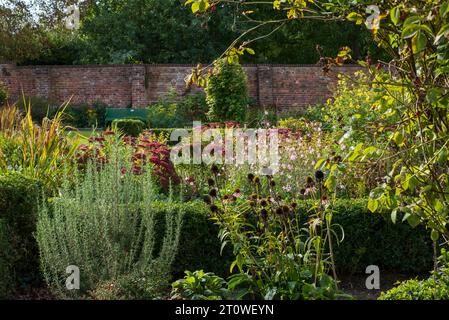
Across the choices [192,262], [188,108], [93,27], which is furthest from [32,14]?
[192,262]

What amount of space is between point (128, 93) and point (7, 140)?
565 inches

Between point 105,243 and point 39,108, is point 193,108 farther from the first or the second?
point 105,243

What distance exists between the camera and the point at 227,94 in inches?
659

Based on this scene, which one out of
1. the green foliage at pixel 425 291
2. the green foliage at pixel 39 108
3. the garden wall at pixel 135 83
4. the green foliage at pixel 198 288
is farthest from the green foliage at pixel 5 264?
the garden wall at pixel 135 83

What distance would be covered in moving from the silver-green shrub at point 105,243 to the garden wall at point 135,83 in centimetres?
1653

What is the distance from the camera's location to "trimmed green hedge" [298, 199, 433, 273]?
5480 mm

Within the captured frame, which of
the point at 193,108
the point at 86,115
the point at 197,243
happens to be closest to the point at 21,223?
the point at 197,243

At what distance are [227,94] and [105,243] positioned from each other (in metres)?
12.1

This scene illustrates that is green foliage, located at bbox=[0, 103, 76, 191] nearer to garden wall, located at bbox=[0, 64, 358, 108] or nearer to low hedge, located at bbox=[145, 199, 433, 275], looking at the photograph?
low hedge, located at bbox=[145, 199, 433, 275]

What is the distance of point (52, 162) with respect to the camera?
6.47 metres

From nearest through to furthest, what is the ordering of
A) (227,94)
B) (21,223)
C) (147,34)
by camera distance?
(21,223) < (227,94) < (147,34)

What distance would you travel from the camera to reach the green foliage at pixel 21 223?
202 inches

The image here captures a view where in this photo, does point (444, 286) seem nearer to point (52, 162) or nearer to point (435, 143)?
point (435, 143)

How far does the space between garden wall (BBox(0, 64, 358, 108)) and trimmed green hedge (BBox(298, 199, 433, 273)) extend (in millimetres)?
16205
